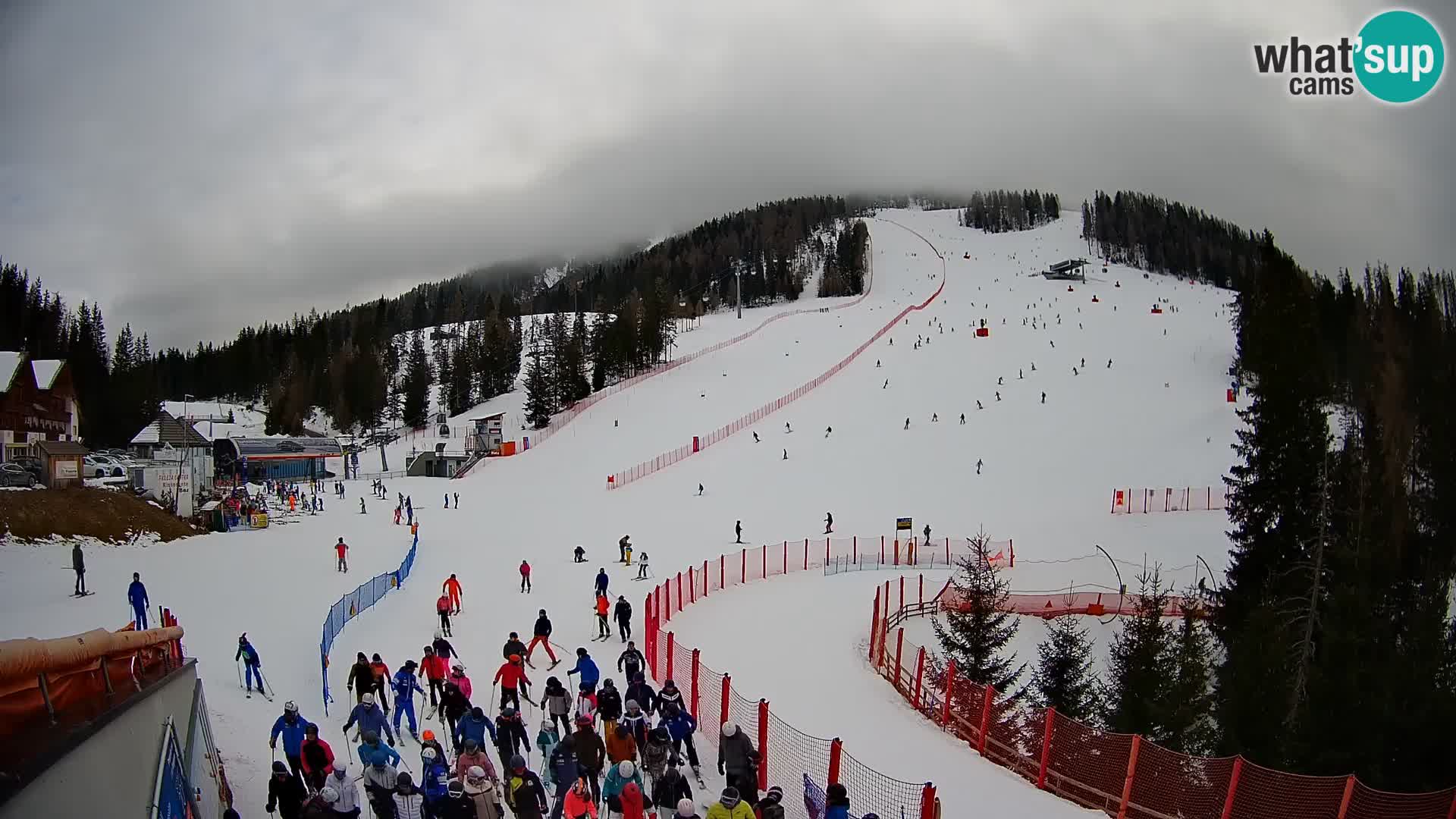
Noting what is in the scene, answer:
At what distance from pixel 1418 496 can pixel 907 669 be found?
34.2 m

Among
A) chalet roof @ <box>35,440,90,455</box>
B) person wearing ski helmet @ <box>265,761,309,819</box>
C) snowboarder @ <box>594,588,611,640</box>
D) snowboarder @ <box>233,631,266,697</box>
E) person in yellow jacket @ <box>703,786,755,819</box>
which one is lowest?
snowboarder @ <box>594,588,611,640</box>

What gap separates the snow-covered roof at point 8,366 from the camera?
39.8 m

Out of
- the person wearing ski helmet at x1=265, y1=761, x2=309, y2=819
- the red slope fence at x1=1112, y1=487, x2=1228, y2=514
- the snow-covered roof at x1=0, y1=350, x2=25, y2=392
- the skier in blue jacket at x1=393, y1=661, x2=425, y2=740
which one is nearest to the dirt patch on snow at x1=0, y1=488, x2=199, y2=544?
the snow-covered roof at x1=0, y1=350, x2=25, y2=392

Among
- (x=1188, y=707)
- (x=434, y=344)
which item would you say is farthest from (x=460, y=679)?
→ (x=434, y=344)

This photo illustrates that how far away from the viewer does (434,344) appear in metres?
136

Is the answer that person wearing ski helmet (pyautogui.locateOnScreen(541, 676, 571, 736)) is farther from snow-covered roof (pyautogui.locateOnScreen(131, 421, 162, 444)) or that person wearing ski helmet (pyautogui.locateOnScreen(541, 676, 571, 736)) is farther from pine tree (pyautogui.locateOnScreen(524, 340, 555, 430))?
snow-covered roof (pyautogui.locateOnScreen(131, 421, 162, 444))

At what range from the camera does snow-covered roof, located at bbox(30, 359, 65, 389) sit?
43.1 meters

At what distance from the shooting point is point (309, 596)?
2195 cm

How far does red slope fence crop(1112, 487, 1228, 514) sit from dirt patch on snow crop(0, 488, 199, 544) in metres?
38.3

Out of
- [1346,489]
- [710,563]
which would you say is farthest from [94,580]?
[1346,489]

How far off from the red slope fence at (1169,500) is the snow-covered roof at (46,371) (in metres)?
55.0

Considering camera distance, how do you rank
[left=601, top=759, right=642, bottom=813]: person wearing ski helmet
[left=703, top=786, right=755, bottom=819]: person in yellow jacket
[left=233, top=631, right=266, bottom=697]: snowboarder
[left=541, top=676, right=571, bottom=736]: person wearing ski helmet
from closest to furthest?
[left=703, top=786, right=755, bottom=819]: person in yellow jacket
[left=601, top=759, right=642, bottom=813]: person wearing ski helmet
[left=541, top=676, right=571, bottom=736]: person wearing ski helmet
[left=233, top=631, right=266, bottom=697]: snowboarder

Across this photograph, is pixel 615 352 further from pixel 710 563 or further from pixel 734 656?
pixel 734 656

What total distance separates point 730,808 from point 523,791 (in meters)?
2.05
